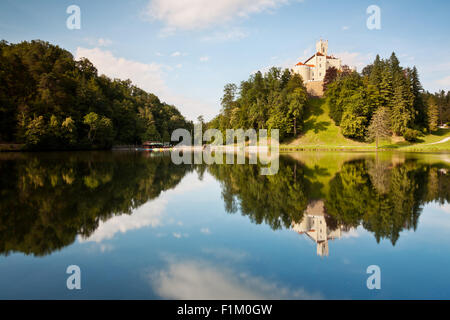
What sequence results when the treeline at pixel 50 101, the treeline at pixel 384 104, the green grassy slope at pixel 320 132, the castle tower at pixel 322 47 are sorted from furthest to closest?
the castle tower at pixel 322 47 < the green grassy slope at pixel 320 132 < the treeline at pixel 384 104 < the treeline at pixel 50 101

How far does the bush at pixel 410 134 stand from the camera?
180 feet

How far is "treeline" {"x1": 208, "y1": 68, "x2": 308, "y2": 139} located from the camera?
60.9 meters

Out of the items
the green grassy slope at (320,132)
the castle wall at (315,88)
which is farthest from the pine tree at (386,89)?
the castle wall at (315,88)

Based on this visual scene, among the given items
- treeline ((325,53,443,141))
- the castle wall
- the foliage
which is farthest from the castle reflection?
the castle wall

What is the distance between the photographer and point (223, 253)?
5.09 m

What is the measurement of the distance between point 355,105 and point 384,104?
34.7 feet

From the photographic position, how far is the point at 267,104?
6688cm

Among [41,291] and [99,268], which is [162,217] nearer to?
[99,268]

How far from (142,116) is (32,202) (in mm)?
77066

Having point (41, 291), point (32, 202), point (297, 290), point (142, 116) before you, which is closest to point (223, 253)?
point (297, 290)

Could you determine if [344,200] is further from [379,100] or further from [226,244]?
[379,100]

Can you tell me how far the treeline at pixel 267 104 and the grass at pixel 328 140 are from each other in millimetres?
2679

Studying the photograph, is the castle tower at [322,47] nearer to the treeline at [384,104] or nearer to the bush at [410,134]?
the treeline at [384,104]

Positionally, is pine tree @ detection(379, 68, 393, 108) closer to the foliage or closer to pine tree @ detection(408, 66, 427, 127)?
the foliage
